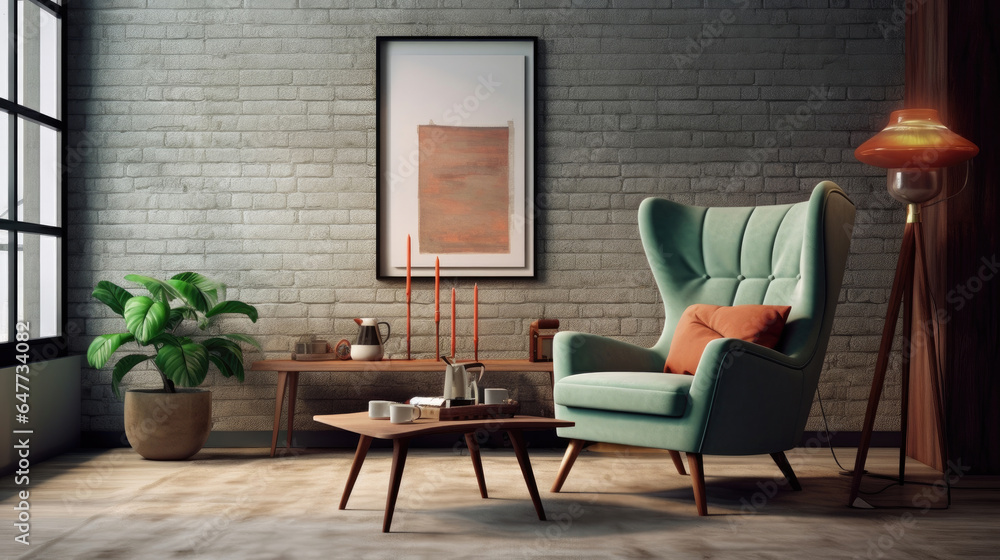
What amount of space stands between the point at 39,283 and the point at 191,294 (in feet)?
2.71

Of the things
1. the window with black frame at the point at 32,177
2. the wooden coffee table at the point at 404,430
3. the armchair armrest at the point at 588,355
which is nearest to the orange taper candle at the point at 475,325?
the armchair armrest at the point at 588,355

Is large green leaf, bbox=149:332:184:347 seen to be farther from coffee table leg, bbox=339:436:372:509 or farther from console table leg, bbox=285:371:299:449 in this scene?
coffee table leg, bbox=339:436:372:509

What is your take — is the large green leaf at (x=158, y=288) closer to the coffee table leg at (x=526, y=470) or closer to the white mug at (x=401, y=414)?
the white mug at (x=401, y=414)

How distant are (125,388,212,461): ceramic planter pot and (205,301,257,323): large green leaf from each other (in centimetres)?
38

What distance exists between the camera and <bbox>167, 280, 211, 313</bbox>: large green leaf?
3574mm

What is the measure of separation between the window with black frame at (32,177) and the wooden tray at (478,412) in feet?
6.85

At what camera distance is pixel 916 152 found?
9.59 feet

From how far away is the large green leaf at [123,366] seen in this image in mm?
3627

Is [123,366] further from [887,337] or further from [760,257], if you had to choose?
[887,337]

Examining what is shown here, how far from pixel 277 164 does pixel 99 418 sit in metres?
1.55

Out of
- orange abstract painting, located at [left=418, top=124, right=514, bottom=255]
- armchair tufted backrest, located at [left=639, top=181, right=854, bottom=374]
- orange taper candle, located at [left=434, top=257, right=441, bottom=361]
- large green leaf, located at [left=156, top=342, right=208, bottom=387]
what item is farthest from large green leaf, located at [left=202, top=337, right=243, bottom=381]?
armchair tufted backrest, located at [left=639, top=181, right=854, bottom=374]

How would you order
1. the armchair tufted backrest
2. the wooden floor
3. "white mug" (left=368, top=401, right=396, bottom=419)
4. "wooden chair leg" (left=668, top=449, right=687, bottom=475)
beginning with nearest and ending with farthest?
the wooden floor → "white mug" (left=368, top=401, right=396, bottom=419) → the armchair tufted backrest → "wooden chair leg" (left=668, top=449, right=687, bottom=475)

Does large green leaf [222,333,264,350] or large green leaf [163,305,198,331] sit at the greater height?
large green leaf [163,305,198,331]

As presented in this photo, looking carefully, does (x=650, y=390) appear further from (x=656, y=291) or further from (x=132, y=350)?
(x=132, y=350)
